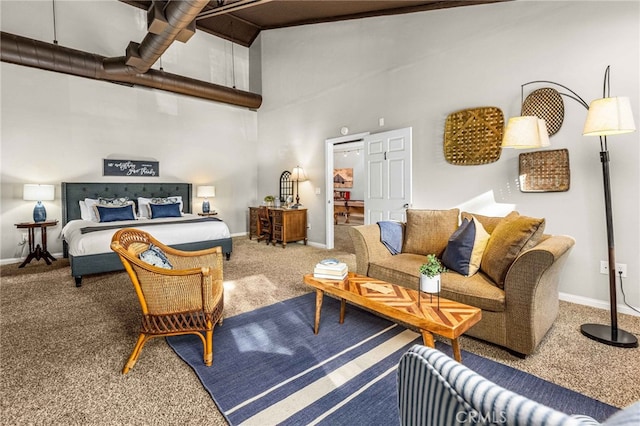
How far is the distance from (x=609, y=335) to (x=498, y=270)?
1046 mm

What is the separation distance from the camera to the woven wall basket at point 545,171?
3234mm

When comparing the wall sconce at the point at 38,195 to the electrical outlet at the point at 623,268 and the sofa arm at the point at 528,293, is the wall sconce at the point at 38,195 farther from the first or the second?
the electrical outlet at the point at 623,268

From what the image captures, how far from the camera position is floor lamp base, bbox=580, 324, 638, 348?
2349 millimetres

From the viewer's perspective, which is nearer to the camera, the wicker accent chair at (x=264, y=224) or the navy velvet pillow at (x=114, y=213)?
the navy velvet pillow at (x=114, y=213)

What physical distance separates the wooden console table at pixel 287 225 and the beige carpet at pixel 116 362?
8.10 feet

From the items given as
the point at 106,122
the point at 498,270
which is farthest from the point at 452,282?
the point at 106,122

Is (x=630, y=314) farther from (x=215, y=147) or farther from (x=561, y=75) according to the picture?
(x=215, y=147)

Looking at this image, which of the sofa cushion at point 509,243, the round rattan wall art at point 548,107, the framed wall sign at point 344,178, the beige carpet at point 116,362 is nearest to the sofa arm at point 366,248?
the beige carpet at point 116,362

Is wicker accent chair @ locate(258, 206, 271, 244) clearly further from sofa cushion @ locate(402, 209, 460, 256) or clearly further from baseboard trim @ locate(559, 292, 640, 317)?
baseboard trim @ locate(559, 292, 640, 317)

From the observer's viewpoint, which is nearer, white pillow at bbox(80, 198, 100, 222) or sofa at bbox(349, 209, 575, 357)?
sofa at bbox(349, 209, 575, 357)

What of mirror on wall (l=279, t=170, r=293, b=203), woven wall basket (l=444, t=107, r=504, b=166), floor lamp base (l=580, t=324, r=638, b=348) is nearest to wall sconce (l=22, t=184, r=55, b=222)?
mirror on wall (l=279, t=170, r=293, b=203)

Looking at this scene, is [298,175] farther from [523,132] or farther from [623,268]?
[623,268]

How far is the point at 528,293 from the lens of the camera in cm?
210

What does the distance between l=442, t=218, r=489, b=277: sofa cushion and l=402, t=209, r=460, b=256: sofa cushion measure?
1.30 ft
